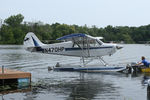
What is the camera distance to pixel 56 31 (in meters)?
99.4

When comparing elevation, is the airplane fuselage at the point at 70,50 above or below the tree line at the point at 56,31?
below

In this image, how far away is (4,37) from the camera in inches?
3841

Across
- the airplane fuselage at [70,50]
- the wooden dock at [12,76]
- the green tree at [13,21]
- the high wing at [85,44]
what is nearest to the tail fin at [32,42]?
the airplane fuselage at [70,50]

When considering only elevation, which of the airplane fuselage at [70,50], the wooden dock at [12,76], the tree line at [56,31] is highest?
the tree line at [56,31]

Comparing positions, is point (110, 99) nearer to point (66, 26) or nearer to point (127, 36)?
point (66, 26)

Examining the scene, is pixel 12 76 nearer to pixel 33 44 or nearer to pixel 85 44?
pixel 33 44

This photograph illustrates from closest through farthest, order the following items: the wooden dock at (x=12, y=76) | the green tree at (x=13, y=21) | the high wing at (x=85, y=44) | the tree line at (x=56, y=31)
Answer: the wooden dock at (x=12, y=76) → the high wing at (x=85, y=44) → the tree line at (x=56, y=31) → the green tree at (x=13, y=21)

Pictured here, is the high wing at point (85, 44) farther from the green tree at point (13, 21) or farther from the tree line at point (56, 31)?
the green tree at point (13, 21)

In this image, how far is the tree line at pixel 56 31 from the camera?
320 feet

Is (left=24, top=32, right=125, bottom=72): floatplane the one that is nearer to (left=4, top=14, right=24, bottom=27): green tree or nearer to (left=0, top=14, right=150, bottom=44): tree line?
(left=0, top=14, right=150, bottom=44): tree line

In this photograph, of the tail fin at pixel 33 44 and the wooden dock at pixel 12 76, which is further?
the tail fin at pixel 33 44

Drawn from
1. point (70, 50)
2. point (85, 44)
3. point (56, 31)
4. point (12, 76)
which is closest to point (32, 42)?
point (70, 50)

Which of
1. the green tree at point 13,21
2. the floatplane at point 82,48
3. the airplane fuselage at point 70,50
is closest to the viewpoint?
the floatplane at point 82,48

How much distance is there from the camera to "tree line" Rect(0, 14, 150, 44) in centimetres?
9762
